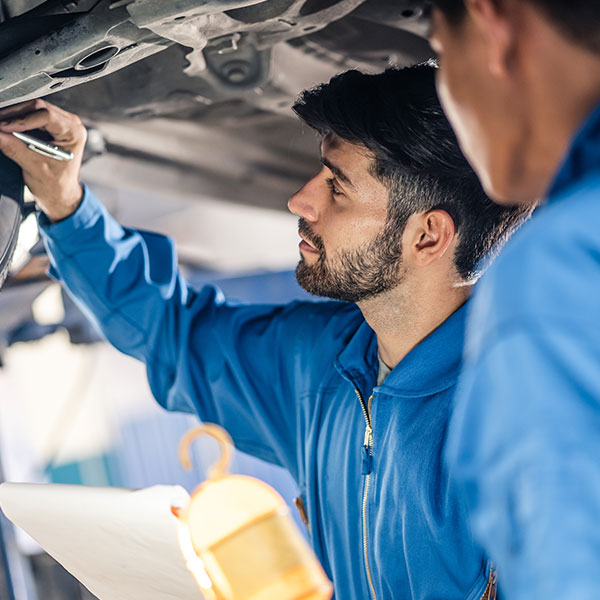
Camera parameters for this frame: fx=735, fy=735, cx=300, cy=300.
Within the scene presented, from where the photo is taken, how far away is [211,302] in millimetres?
1217

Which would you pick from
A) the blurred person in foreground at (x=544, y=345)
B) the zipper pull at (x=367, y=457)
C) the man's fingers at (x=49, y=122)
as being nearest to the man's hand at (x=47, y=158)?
the man's fingers at (x=49, y=122)

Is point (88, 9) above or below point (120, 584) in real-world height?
above

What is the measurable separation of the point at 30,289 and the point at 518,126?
1.18m

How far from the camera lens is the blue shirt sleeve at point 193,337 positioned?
3.63 ft

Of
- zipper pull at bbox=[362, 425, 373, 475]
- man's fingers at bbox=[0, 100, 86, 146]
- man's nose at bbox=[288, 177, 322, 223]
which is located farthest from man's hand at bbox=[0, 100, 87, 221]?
zipper pull at bbox=[362, 425, 373, 475]

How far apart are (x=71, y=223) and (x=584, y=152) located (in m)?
0.80

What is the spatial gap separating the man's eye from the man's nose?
16 millimetres

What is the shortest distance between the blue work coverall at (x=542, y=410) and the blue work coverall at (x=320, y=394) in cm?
48

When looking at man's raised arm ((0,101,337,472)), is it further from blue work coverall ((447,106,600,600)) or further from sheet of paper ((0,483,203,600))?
blue work coverall ((447,106,600,600))

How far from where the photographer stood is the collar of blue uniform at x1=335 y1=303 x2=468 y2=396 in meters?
0.93

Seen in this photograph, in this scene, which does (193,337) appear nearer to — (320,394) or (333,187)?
(320,394)

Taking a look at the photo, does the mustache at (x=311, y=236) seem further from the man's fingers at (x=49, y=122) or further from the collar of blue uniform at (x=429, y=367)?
the man's fingers at (x=49, y=122)

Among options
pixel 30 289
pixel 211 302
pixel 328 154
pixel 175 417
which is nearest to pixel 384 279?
pixel 328 154

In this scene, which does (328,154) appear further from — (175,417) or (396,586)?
(175,417)
